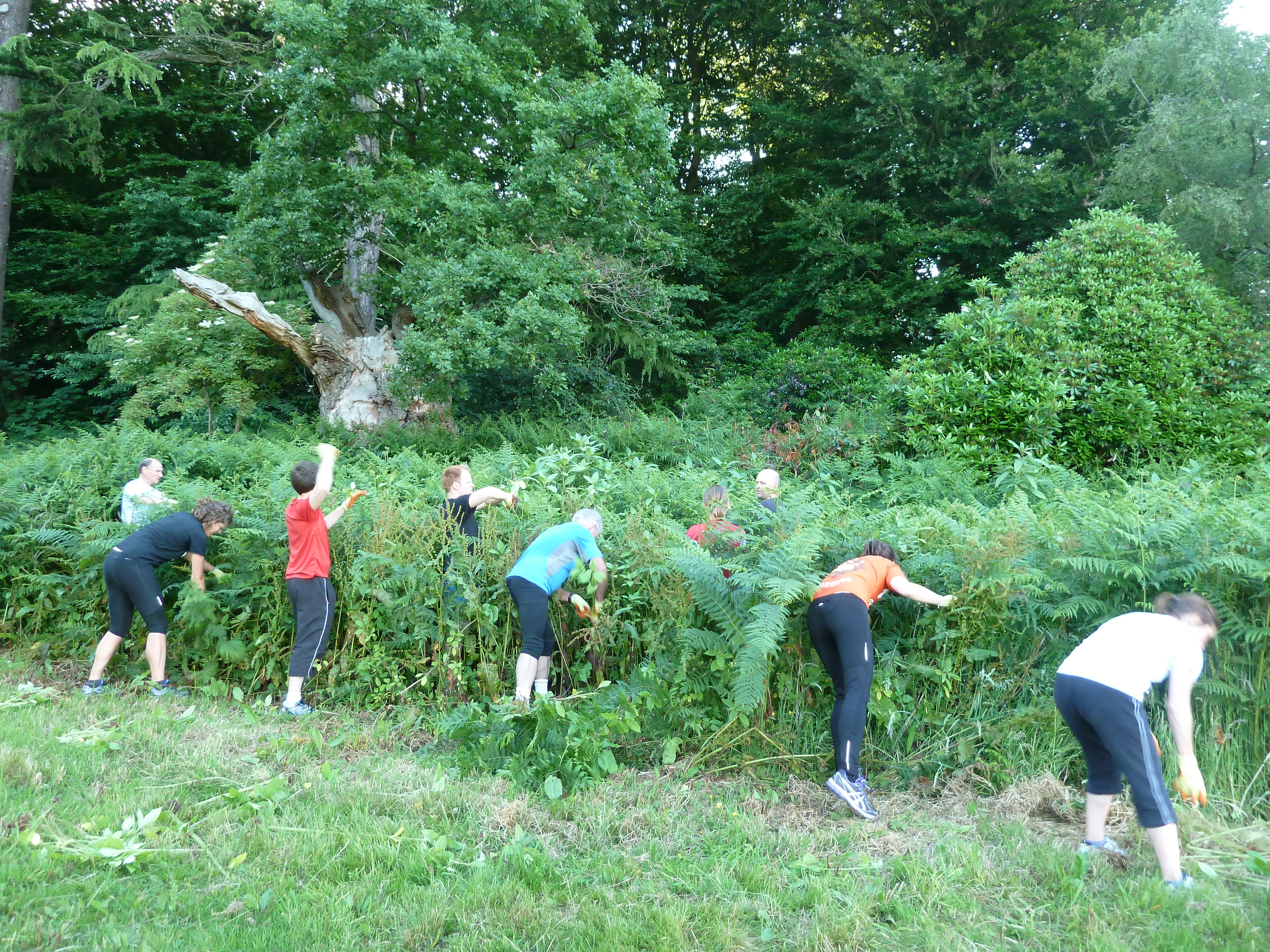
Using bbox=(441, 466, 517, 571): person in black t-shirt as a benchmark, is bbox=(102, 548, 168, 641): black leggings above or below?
below

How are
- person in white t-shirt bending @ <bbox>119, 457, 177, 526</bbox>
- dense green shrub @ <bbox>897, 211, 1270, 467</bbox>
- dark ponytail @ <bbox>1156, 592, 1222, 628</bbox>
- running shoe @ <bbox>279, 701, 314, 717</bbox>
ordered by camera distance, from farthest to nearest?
dense green shrub @ <bbox>897, 211, 1270, 467</bbox>, person in white t-shirt bending @ <bbox>119, 457, 177, 526</bbox>, running shoe @ <bbox>279, 701, 314, 717</bbox>, dark ponytail @ <bbox>1156, 592, 1222, 628</bbox>

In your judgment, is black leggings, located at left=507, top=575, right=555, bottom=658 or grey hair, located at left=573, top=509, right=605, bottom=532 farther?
grey hair, located at left=573, top=509, right=605, bottom=532

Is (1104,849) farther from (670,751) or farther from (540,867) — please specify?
→ (540,867)

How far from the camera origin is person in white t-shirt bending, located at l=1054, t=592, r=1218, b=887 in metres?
3.63

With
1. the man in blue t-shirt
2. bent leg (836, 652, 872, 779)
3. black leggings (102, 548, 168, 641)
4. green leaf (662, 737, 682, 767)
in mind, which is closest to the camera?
bent leg (836, 652, 872, 779)

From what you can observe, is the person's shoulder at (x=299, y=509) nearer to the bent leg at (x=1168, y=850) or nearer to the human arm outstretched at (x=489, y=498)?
the human arm outstretched at (x=489, y=498)

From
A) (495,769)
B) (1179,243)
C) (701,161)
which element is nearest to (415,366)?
(495,769)

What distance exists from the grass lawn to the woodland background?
0.54m

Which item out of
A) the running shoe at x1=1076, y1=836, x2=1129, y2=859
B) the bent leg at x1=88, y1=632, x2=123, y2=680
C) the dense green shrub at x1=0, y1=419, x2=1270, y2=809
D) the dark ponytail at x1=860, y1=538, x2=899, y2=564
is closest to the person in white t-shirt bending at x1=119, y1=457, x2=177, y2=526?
the dense green shrub at x1=0, y1=419, x2=1270, y2=809

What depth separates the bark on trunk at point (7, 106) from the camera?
16516 millimetres

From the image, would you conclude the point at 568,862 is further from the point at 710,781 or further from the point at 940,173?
the point at 940,173

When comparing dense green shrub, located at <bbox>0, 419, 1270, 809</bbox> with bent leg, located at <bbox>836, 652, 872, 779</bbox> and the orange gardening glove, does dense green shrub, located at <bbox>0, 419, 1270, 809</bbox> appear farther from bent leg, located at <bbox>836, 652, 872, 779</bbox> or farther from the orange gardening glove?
the orange gardening glove

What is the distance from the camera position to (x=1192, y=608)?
150 inches

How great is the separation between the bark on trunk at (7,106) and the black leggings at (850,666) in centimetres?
1836
